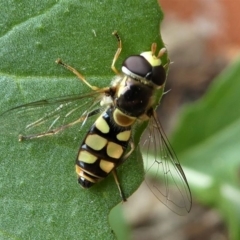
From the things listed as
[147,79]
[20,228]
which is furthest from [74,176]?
[147,79]

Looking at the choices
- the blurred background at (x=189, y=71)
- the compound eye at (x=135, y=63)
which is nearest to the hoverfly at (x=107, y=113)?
the compound eye at (x=135, y=63)

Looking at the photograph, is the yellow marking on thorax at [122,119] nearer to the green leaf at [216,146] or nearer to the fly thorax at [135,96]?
the fly thorax at [135,96]

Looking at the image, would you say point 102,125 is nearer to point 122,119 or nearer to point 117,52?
point 122,119

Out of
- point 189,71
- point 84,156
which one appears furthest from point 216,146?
point 84,156

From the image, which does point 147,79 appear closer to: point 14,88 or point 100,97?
A: point 100,97

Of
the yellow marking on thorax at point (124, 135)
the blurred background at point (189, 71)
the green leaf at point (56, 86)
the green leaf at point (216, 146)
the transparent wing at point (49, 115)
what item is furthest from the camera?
the blurred background at point (189, 71)

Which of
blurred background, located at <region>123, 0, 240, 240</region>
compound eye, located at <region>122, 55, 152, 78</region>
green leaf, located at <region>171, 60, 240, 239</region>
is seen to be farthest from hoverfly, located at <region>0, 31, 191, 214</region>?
blurred background, located at <region>123, 0, 240, 240</region>
